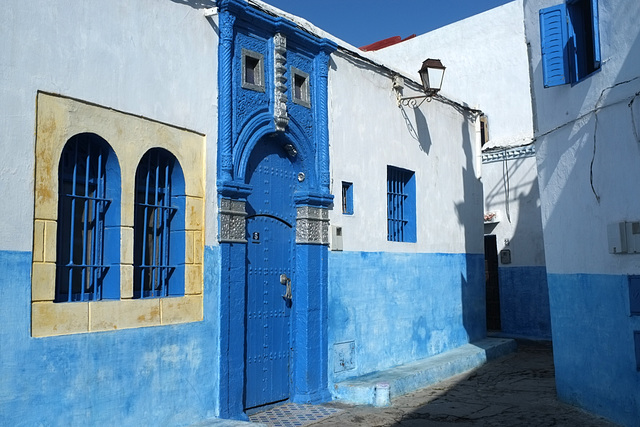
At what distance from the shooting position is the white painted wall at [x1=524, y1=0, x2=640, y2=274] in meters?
6.32

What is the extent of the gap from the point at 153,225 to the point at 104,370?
1.42 meters

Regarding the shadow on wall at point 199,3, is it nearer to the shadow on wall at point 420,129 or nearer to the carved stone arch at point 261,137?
the carved stone arch at point 261,137

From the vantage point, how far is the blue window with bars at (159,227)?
5.95 meters

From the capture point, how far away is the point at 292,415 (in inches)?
275

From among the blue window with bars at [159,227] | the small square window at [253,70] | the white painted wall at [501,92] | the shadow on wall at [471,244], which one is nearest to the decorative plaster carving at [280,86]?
the small square window at [253,70]

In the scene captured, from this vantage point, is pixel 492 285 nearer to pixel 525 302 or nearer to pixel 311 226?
pixel 525 302

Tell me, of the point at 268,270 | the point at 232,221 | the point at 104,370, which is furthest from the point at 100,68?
the point at 268,270

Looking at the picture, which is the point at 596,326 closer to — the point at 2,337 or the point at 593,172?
the point at 593,172

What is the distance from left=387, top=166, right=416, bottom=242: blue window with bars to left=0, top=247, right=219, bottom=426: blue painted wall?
12.9 ft

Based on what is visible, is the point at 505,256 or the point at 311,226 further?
the point at 505,256

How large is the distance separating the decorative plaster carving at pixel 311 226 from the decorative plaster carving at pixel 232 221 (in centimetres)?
104

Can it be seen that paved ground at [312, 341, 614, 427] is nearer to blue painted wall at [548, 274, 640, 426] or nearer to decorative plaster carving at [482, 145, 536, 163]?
blue painted wall at [548, 274, 640, 426]

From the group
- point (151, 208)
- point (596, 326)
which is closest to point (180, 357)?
point (151, 208)

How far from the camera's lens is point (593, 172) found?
272 inches
